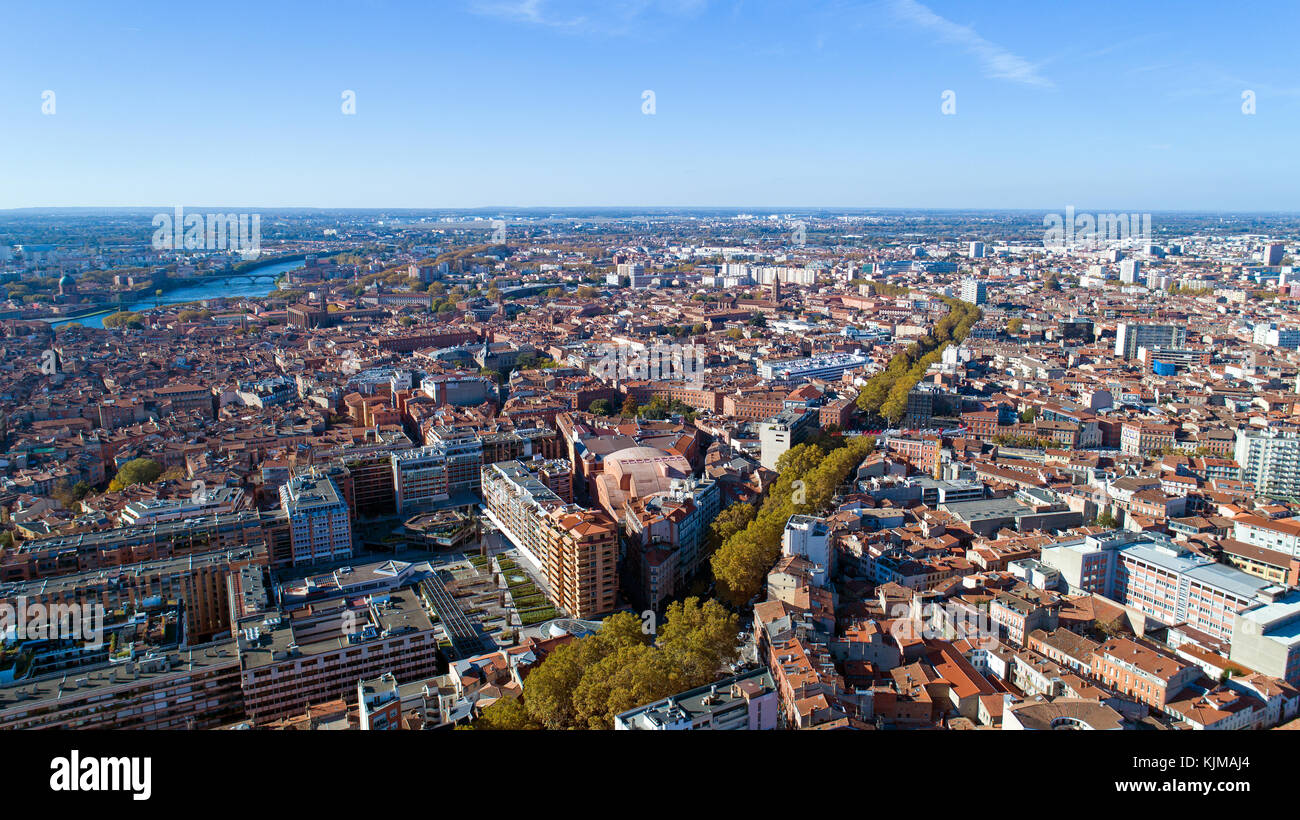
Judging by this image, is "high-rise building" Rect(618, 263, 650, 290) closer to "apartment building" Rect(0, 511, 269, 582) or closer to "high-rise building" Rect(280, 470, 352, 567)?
"high-rise building" Rect(280, 470, 352, 567)

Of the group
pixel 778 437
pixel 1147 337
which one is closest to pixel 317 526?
pixel 778 437

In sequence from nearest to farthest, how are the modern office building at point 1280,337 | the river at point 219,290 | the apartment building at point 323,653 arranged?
the apartment building at point 323,653
the modern office building at point 1280,337
the river at point 219,290

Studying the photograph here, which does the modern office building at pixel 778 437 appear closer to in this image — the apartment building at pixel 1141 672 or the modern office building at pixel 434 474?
the modern office building at pixel 434 474

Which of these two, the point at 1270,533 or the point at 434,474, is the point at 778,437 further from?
the point at 1270,533

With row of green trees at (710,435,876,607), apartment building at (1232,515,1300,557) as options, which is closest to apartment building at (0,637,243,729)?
row of green trees at (710,435,876,607)

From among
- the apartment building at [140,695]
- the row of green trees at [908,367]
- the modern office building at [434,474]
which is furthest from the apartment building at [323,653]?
the row of green trees at [908,367]
